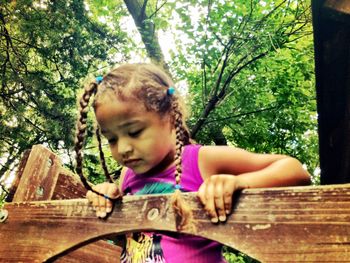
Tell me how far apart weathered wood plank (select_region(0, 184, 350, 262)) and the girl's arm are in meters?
0.03

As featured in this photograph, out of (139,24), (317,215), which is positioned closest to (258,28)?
(139,24)

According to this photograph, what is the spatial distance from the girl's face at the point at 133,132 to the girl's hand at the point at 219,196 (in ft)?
1.85

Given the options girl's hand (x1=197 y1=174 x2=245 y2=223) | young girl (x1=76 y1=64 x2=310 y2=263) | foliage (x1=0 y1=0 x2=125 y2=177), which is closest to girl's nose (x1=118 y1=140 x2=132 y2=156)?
young girl (x1=76 y1=64 x2=310 y2=263)

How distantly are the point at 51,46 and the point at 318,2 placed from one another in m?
5.68

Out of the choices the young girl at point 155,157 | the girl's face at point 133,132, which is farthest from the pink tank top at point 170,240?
the girl's face at point 133,132

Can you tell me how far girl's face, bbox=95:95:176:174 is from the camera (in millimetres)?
1516

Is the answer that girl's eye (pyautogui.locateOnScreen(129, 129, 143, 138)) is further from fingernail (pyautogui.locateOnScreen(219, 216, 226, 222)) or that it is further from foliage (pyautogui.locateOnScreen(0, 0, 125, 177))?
foliage (pyautogui.locateOnScreen(0, 0, 125, 177))

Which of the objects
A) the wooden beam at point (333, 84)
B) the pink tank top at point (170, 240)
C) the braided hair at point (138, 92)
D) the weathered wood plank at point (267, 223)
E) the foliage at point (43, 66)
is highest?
the foliage at point (43, 66)

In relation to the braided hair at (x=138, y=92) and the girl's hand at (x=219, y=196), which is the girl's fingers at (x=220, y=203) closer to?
the girl's hand at (x=219, y=196)

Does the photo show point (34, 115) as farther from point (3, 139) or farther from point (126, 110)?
point (126, 110)

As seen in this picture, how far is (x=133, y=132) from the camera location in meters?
1.52

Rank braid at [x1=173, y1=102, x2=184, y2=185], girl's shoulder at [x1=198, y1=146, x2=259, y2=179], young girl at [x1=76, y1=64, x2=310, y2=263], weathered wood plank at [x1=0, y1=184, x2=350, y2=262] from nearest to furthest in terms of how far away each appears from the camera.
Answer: weathered wood plank at [x1=0, y1=184, x2=350, y2=262] → braid at [x1=173, y1=102, x2=184, y2=185] → young girl at [x1=76, y1=64, x2=310, y2=263] → girl's shoulder at [x1=198, y1=146, x2=259, y2=179]

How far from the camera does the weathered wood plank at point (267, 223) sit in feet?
2.73

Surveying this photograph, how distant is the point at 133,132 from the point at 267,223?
2.42 feet
